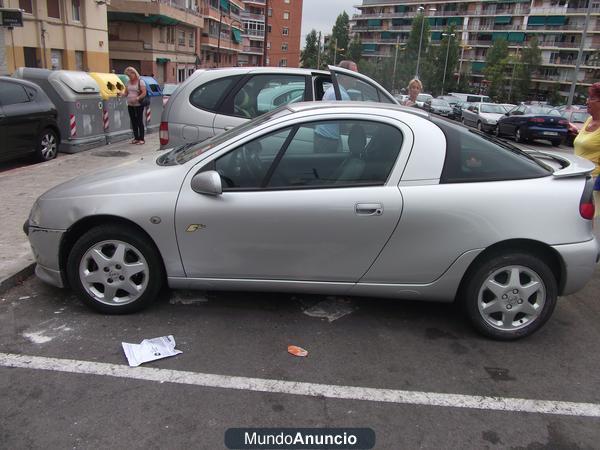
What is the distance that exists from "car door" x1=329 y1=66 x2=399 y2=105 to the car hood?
3219mm

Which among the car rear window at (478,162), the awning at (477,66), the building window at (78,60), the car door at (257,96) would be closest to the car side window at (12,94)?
the car door at (257,96)

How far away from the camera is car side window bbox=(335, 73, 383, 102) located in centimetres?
660

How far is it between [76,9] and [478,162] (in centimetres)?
3032

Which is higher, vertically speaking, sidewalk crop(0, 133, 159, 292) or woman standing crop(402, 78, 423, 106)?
woman standing crop(402, 78, 423, 106)

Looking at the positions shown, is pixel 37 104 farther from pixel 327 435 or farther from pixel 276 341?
pixel 327 435

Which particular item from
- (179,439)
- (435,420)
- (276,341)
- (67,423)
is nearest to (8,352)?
(67,423)

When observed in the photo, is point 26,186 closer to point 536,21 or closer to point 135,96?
point 135,96

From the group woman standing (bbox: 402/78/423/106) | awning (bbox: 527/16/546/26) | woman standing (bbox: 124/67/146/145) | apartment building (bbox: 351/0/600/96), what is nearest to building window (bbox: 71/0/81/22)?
woman standing (bbox: 124/67/146/145)

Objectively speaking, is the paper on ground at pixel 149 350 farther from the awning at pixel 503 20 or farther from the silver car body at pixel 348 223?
the awning at pixel 503 20

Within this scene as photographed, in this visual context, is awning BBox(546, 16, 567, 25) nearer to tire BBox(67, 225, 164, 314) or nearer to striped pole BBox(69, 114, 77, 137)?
striped pole BBox(69, 114, 77, 137)

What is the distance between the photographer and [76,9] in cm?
2833

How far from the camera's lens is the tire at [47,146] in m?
9.31

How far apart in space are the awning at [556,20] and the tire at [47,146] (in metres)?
83.2

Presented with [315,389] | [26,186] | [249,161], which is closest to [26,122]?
[26,186]
